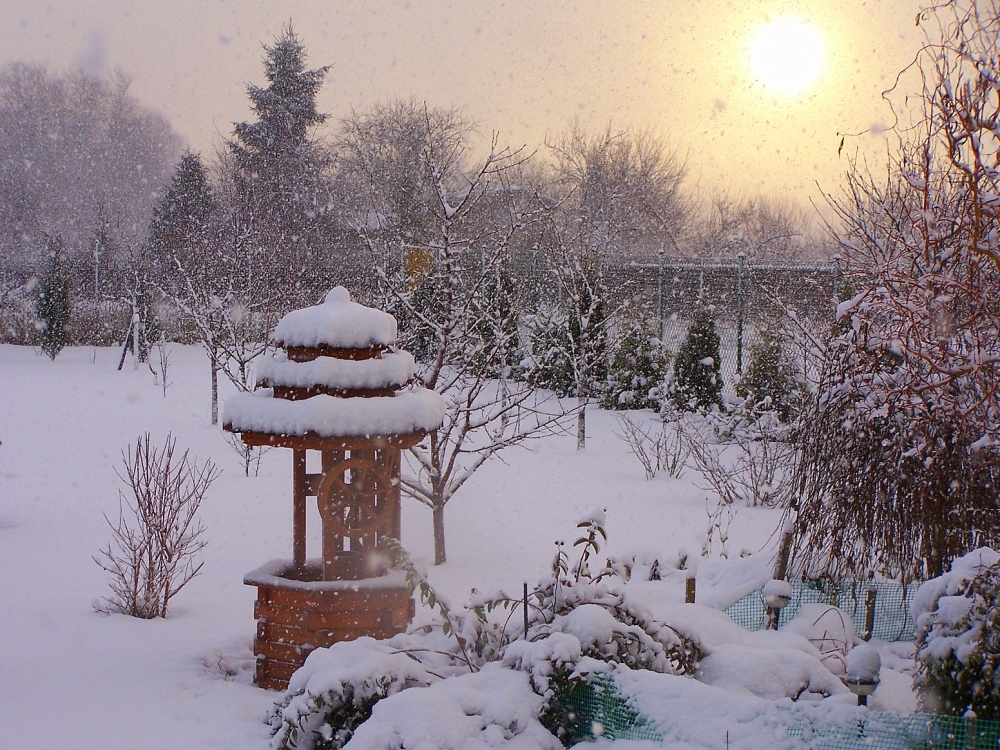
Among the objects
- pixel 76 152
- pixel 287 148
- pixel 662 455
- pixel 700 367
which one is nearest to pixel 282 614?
pixel 662 455

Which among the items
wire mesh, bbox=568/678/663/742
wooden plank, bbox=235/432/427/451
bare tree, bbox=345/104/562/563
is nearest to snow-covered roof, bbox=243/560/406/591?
wooden plank, bbox=235/432/427/451

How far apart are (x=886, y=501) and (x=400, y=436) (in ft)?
8.36

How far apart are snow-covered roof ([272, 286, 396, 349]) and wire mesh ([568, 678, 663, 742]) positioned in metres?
2.08

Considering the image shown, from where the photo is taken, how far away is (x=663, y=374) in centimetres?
1273

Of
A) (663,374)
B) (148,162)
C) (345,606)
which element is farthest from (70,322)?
(148,162)

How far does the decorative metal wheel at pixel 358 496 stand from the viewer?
4215 millimetres

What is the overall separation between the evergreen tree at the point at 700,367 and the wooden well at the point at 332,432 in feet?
27.1

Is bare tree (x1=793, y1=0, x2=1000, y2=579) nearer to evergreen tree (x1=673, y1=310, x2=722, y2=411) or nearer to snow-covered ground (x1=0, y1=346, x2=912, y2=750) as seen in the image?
snow-covered ground (x1=0, y1=346, x2=912, y2=750)

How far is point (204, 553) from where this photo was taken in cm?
687

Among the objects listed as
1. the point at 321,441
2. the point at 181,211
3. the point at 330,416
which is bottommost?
the point at 321,441

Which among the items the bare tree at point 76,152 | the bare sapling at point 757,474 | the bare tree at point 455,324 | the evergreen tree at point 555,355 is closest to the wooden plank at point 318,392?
the bare tree at point 455,324

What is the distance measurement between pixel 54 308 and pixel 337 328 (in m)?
16.8

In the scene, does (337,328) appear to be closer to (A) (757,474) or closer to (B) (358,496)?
(B) (358,496)

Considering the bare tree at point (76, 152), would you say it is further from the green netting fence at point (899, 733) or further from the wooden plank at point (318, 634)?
the green netting fence at point (899, 733)
